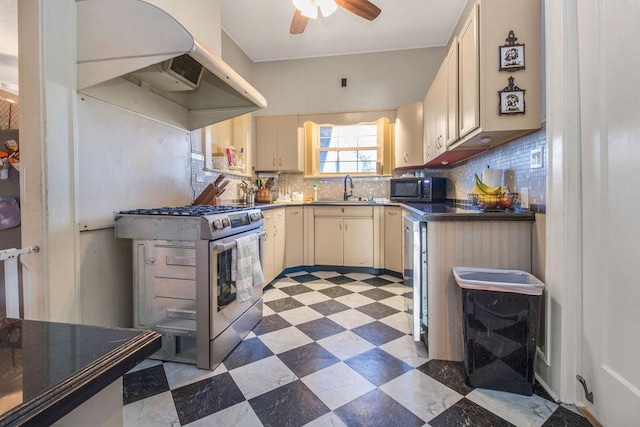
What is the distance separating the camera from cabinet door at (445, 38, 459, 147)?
7.24ft

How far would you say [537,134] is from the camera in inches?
65.3

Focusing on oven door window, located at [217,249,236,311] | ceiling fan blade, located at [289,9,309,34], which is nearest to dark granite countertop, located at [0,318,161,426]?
oven door window, located at [217,249,236,311]

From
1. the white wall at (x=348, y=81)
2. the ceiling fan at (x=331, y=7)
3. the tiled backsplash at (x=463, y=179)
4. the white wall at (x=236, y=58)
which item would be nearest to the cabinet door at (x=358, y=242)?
the tiled backsplash at (x=463, y=179)

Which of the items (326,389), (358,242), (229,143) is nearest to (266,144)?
(229,143)

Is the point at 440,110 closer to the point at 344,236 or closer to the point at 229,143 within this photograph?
the point at 344,236

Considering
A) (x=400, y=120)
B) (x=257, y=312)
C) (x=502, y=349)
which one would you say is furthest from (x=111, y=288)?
(x=400, y=120)

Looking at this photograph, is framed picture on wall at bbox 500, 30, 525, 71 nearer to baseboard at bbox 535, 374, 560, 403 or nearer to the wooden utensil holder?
baseboard at bbox 535, 374, 560, 403

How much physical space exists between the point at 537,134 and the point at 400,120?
87.7 inches

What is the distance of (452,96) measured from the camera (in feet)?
7.59

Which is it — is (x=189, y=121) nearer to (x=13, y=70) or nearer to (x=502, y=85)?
(x=13, y=70)

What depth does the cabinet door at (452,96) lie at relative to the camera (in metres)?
2.21

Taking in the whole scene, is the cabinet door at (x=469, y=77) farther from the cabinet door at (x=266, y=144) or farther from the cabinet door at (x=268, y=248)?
the cabinet door at (x=266, y=144)

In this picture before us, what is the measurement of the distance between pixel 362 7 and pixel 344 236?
230 cm

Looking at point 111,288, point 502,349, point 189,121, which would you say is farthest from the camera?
point 189,121
